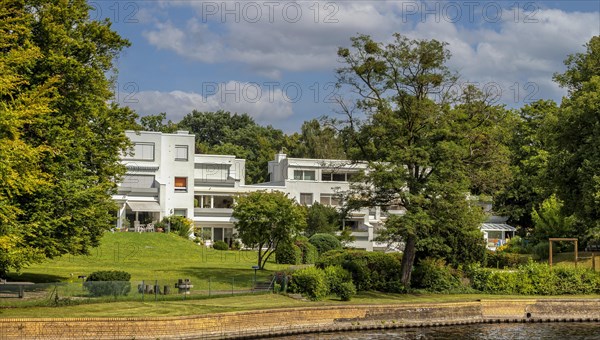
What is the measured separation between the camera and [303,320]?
35.3 m

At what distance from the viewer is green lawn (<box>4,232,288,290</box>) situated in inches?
1722

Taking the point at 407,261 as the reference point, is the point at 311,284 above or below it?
below

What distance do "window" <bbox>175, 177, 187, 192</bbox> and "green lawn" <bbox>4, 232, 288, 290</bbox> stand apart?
1412cm

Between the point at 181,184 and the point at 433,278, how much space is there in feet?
126

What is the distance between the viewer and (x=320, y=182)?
81688 mm

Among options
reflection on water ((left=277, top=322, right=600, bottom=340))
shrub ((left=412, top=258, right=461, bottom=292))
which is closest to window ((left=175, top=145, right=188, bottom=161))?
shrub ((left=412, top=258, right=461, bottom=292))

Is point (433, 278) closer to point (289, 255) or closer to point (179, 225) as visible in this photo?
point (289, 255)

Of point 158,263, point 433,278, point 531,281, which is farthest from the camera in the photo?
point 158,263

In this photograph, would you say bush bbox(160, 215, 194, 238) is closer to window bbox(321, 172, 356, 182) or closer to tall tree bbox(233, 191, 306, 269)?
window bbox(321, 172, 356, 182)

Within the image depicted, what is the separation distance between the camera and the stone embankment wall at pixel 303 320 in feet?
97.8

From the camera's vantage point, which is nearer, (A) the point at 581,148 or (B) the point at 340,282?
(B) the point at 340,282

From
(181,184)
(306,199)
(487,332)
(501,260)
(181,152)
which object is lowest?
(487,332)

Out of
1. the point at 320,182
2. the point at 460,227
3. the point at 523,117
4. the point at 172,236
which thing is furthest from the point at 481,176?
the point at 523,117

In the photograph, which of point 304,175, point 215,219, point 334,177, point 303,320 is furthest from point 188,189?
point 303,320
